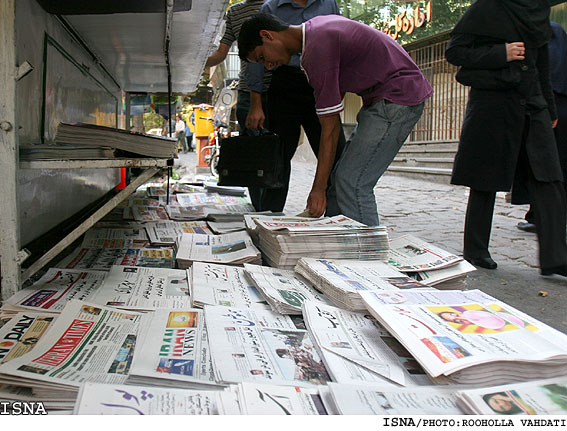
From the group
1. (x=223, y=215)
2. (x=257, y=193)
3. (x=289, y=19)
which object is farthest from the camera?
(x=257, y=193)

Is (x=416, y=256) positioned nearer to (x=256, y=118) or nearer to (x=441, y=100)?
(x=256, y=118)

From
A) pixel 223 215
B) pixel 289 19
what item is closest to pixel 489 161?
pixel 289 19

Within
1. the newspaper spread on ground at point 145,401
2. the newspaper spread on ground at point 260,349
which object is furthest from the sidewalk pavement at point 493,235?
the newspaper spread on ground at point 145,401

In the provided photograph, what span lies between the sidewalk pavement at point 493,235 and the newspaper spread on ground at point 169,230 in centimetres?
153

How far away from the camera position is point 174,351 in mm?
1316

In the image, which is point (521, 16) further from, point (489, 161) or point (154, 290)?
point (154, 290)

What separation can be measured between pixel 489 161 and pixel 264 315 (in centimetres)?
183

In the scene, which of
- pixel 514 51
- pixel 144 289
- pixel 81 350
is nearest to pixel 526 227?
pixel 514 51

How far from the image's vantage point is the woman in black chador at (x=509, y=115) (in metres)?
2.72

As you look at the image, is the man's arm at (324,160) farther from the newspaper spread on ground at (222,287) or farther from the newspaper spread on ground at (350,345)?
the newspaper spread on ground at (350,345)

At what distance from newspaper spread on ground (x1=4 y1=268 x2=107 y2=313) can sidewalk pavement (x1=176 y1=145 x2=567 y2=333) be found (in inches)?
70.9

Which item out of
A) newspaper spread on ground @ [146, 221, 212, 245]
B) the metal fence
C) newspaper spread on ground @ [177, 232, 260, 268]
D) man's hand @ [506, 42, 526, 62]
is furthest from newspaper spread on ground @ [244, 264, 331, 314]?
the metal fence
